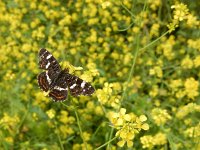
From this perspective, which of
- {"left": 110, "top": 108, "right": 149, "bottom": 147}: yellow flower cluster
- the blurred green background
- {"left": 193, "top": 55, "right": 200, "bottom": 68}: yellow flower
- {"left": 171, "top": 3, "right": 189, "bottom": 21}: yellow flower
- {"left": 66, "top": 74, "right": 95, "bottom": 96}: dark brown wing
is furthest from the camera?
{"left": 193, "top": 55, "right": 200, "bottom": 68}: yellow flower

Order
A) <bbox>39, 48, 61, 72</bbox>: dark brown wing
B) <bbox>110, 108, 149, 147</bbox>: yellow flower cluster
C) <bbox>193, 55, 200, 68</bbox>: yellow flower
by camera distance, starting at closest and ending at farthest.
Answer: <bbox>110, 108, 149, 147</bbox>: yellow flower cluster
<bbox>39, 48, 61, 72</bbox>: dark brown wing
<bbox>193, 55, 200, 68</bbox>: yellow flower

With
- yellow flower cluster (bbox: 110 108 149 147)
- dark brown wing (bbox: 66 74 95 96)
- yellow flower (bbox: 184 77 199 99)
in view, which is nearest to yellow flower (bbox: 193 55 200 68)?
yellow flower (bbox: 184 77 199 99)

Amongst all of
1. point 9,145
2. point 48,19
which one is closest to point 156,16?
point 48,19

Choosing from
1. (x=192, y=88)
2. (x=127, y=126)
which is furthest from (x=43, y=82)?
(x=192, y=88)

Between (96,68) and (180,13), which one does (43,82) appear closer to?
(180,13)

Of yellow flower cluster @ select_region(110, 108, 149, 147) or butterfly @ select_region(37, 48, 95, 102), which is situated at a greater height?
butterfly @ select_region(37, 48, 95, 102)

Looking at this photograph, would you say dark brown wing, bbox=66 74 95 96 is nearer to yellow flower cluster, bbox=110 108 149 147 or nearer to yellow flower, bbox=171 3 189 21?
yellow flower cluster, bbox=110 108 149 147

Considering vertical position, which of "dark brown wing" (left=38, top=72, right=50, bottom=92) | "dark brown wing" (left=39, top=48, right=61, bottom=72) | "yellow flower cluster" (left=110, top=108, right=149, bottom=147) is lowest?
"yellow flower cluster" (left=110, top=108, right=149, bottom=147)
